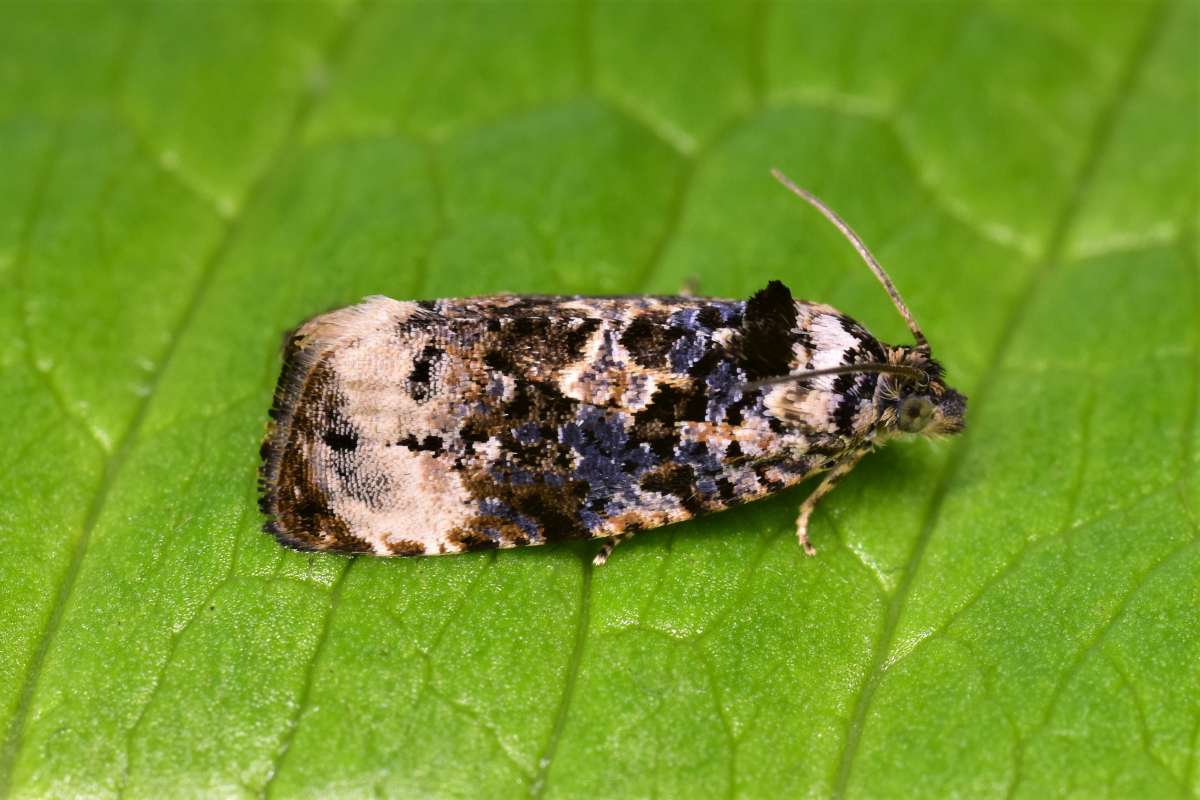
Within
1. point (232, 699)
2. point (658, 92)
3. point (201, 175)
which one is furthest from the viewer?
point (658, 92)

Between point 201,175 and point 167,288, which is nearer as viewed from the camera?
point 167,288

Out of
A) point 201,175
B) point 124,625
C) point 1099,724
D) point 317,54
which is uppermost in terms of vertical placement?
point 317,54

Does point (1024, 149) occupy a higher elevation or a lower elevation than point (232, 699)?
higher

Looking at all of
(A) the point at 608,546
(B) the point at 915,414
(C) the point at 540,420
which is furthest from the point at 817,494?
(C) the point at 540,420

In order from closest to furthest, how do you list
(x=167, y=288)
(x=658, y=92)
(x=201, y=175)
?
(x=167, y=288) < (x=201, y=175) < (x=658, y=92)

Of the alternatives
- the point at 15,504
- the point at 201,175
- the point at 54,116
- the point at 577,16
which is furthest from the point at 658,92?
the point at 15,504

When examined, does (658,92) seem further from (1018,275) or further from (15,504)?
(15,504)

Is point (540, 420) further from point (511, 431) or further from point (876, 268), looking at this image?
point (876, 268)
